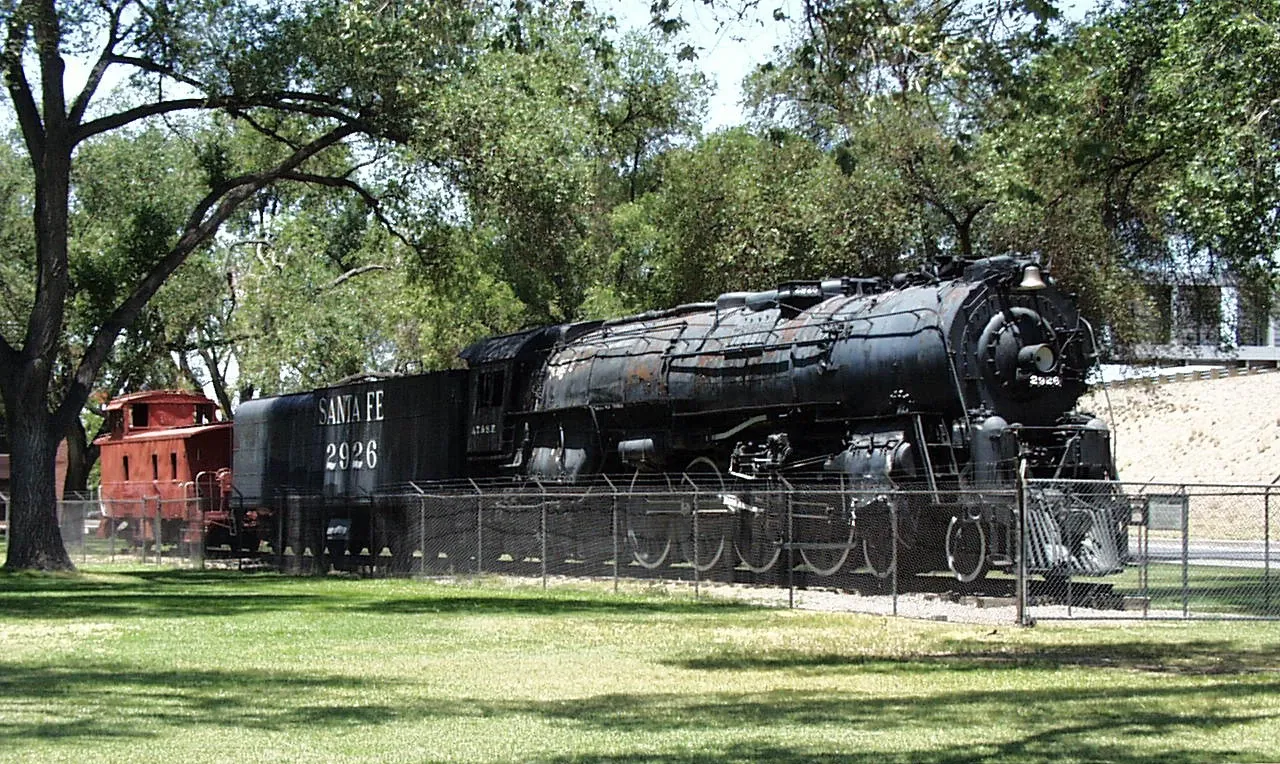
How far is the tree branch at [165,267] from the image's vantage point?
100 ft

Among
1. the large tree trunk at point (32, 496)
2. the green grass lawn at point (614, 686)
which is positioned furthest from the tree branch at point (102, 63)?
the green grass lawn at point (614, 686)

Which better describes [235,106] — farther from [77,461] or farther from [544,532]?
[77,461]

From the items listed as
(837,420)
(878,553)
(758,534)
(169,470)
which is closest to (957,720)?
(878,553)

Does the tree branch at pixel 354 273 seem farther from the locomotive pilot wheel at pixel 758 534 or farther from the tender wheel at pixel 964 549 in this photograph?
the tender wheel at pixel 964 549

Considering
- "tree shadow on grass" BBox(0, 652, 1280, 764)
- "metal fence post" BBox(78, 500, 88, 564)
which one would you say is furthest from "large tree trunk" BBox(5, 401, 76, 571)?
"tree shadow on grass" BBox(0, 652, 1280, 764)

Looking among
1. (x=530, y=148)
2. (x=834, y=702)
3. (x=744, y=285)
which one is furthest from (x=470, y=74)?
(x=834, y=702)

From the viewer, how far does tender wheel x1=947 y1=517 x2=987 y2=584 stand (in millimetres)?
20938

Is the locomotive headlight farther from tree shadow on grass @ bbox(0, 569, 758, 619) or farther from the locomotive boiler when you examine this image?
tree shadow on grass @ bbox(0, 569, 758, 619)

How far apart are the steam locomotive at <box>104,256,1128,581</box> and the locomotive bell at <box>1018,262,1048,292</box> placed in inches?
1.3

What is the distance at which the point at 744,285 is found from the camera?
38.8m

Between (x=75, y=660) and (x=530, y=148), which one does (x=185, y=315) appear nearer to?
(x=530, y=148)

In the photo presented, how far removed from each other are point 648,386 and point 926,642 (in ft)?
35.0

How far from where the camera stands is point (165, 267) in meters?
31.2

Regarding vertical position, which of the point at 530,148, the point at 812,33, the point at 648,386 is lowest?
the point at 648,386
